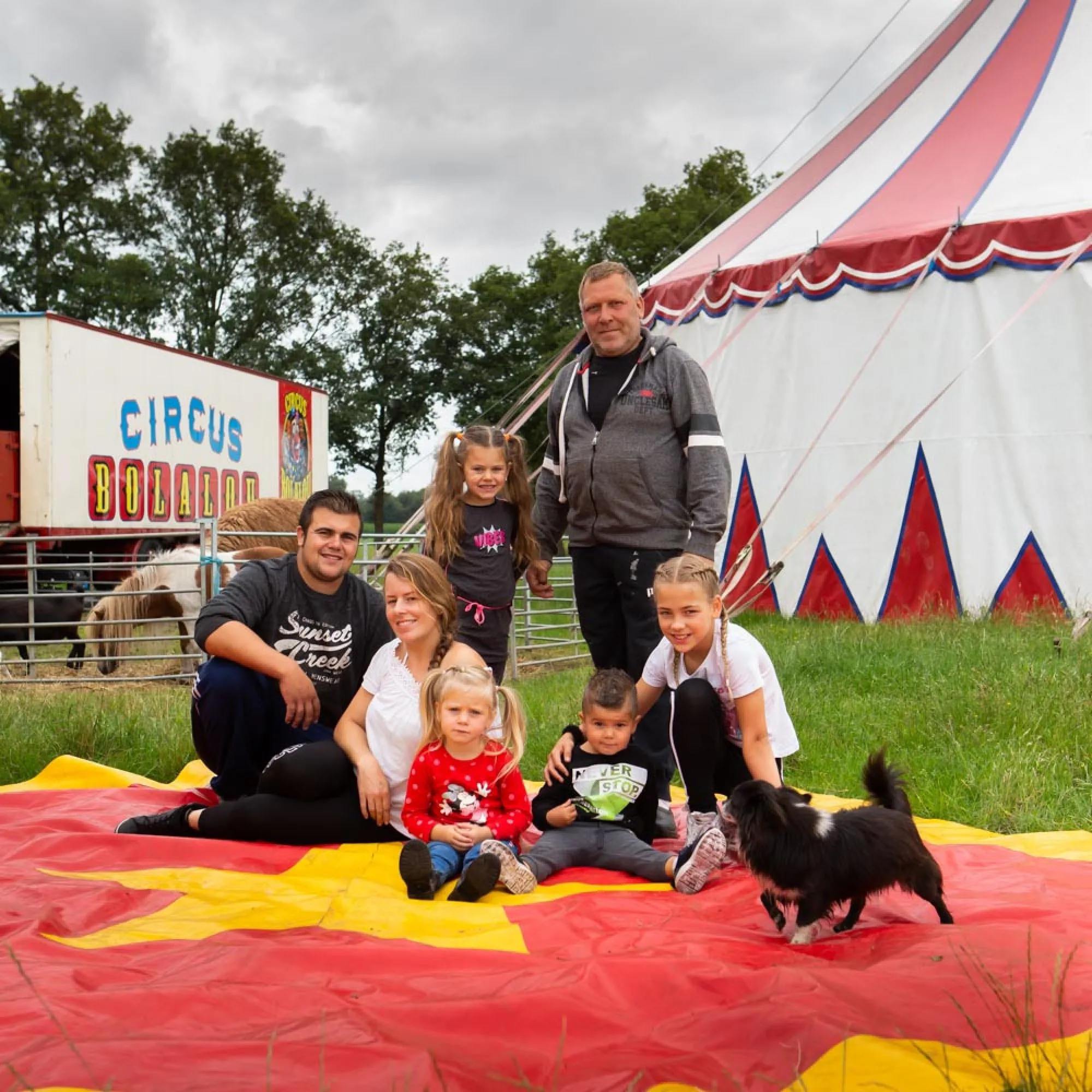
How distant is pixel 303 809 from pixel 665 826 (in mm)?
1011

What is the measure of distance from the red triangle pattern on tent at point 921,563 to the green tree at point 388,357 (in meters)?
22.9

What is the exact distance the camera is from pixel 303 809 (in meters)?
3.37

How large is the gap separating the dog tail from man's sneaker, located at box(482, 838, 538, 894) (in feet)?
2.80

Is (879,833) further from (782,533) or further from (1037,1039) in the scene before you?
(782,533)

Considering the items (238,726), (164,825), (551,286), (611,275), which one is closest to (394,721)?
(238,726)

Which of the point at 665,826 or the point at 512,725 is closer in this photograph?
the point at 512,725

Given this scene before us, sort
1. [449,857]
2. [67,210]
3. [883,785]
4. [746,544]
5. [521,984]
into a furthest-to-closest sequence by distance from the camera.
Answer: [67,210], [746,544], [449,857], [883,785], [521,984]

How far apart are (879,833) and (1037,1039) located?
1.95 ft

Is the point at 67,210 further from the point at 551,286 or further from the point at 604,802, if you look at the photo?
the point at 604,802

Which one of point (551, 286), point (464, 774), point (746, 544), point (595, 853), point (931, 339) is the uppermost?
point (551, 286)

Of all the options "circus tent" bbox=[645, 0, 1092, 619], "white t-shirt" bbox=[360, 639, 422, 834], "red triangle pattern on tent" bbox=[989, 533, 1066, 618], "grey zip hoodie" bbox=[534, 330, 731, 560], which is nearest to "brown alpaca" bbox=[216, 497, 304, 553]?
"circus tent" bbox=[645, 0, 1092, 619]

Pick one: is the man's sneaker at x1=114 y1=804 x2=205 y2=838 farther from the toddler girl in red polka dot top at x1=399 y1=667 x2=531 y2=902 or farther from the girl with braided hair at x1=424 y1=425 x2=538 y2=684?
the girl with braided hair at x1=424 y1=425 x2=538 y2=684

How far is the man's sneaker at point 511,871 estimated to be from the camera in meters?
2.94

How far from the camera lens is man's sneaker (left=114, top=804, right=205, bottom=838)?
3.51 metres
